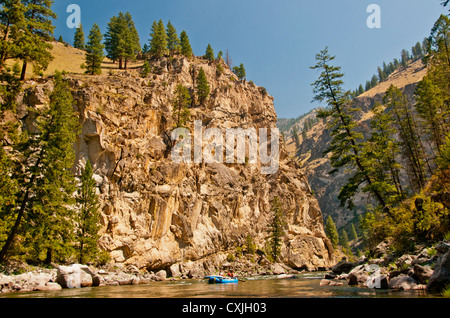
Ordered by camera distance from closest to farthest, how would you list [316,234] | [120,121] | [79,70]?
[120,121] → [79,70] → [316,234]

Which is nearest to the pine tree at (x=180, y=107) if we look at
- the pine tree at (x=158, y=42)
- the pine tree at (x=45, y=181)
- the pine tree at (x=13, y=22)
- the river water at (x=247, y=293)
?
the pine tree at (x=158, y=42)

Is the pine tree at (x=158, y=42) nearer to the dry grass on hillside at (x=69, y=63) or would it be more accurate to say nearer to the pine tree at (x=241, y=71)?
the dry grass on hillside at (x=69, y=63)

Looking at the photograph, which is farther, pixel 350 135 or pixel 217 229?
pixel 217 229

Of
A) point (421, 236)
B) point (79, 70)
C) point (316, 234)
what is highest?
point (79, 70)

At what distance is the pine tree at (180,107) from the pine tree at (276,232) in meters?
29.8

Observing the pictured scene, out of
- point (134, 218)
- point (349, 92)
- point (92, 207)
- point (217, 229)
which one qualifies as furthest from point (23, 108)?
point (349, 92)

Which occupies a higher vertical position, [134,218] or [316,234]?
[134,218]

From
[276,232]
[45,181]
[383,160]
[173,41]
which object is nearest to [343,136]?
[383,160]

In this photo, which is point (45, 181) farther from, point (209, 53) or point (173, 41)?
point (209, 53)

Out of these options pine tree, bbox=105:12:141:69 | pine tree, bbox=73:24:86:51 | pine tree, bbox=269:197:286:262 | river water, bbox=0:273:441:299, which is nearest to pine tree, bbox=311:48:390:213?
river water, bbox=0:273:441:299

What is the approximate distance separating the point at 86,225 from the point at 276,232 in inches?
1701
